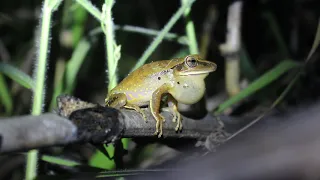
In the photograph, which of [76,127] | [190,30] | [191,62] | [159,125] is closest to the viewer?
[76,127]

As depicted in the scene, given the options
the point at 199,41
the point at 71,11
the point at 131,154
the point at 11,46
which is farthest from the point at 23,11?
the point at 131,154

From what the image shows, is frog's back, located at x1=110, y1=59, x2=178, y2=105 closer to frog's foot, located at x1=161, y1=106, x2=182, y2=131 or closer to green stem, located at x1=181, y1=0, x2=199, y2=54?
frog's foot, located at x1=161, y1=106, x2=182, y2=131

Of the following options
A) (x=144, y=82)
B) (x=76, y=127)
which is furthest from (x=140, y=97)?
(x=76, y=127)

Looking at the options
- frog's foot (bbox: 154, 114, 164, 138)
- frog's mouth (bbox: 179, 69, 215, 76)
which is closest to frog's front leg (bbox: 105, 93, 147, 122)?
frog's foot (bbox: 154, 114, 164, 138)

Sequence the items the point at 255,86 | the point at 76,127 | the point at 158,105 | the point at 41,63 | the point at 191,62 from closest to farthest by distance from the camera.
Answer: the point at 76,127 < the point at 41,63 < the point at 158,105 < the point at 191,62 < the point at 255,86

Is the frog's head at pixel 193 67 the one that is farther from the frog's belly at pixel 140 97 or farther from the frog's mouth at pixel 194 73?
the frog's belly at pixel 140 97

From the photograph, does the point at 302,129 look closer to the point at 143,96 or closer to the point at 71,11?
the point at 143,96

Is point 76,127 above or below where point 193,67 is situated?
below

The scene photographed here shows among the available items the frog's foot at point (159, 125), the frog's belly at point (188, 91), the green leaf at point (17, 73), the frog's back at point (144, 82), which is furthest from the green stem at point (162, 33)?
the green leaf at point (17, 73)

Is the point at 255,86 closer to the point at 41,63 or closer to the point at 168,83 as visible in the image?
the point at 168,83
